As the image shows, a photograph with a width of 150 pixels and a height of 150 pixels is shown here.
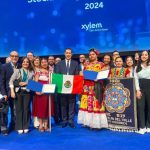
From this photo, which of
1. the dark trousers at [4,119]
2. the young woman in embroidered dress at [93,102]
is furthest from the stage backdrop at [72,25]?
the dark trousers at [4,119]

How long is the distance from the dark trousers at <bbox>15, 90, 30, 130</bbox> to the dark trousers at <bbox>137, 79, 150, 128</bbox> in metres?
1.86

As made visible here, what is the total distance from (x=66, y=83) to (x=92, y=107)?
25.2 inches

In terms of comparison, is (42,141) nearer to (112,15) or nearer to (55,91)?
(55,91)

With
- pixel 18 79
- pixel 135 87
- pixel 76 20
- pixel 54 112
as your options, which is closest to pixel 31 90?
pixel 18 79

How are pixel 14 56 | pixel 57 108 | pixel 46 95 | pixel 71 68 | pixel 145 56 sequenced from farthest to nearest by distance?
pixel 57 108 → pixel 71 68 → pixel 46 95 → pixel 14 56 → pixel 145 56

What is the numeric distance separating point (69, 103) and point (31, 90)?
79cm

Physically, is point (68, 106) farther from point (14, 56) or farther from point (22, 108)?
point (14, 56)

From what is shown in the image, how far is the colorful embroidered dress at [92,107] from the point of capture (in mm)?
5352

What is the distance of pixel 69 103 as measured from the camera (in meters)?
5.85

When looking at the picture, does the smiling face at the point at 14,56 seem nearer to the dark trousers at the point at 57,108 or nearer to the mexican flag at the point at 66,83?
the mexican flag at the point at 66,83

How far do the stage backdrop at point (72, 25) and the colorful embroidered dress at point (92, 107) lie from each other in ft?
8.85

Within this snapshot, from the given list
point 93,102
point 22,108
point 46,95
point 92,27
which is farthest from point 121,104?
point 92,27

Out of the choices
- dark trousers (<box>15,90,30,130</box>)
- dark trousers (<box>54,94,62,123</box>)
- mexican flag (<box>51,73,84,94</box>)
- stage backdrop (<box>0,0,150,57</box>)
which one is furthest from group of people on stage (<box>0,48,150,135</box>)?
stage backdrop (<box>0,0,150,57</box>)

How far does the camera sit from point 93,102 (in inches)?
211
